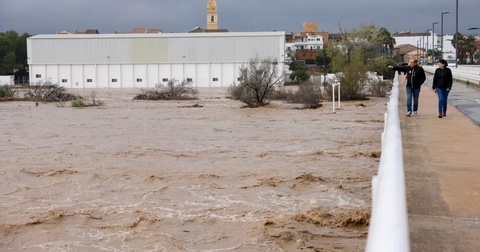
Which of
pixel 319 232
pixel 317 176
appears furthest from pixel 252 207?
pixel 317 176

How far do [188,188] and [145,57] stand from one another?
7449 cm

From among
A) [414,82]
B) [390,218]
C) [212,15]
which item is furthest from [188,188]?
[212,15]

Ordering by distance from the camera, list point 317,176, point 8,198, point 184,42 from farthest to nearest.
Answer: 1. point 184,42
2. point 317,176
3. point 8,198

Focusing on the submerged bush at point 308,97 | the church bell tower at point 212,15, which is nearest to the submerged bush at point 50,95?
the submerged bush at point 308,97

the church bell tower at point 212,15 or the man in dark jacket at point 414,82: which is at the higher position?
the church bell tower at point 212,15

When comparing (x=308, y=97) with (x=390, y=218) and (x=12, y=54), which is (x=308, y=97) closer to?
(x=390, y=218)

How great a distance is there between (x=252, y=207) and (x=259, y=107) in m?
32.6

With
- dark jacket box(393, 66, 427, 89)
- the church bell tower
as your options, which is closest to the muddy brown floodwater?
dark jacket box(393, 66, 427, 89)

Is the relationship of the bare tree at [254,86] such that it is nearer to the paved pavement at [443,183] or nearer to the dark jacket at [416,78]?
the dark jacket at [416,78]

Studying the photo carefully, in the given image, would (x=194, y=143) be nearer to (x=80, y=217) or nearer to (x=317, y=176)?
(x=317, y=176)

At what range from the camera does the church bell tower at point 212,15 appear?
626ft

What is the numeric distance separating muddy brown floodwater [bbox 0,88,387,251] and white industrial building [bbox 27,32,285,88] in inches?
2267

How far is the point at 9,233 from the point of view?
11.7 meters

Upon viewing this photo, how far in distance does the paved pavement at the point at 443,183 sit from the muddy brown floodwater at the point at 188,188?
137 centimetres
